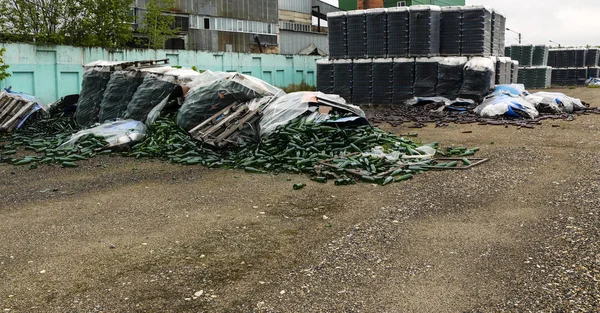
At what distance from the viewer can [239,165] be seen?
9.12 metres

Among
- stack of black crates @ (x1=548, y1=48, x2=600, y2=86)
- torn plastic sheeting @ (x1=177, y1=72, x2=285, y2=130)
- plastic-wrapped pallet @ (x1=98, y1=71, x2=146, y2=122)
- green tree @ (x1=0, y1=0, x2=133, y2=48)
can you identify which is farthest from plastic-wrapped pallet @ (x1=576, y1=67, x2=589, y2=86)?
plastic-wrapped pallet @ (x1=98, y1=71, x2=146, y2=122)

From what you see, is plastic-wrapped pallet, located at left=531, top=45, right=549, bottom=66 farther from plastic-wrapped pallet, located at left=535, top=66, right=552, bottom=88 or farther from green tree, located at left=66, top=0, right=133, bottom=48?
green tree, located at left=66, top=0, right=133, bottom=48

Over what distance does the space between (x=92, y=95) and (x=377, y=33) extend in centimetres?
1016

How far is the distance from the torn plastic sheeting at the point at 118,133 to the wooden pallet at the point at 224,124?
1666 millimetres

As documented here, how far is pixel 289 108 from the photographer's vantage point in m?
10.5

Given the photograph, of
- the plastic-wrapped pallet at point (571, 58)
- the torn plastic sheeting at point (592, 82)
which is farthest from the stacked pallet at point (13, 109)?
the plastic-wrapped pallet at point (571, 58)

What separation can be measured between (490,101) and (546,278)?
12.4 meters

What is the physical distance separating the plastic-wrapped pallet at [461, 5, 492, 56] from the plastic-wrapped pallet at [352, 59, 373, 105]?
3417mm

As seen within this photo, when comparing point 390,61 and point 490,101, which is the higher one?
point 390,61

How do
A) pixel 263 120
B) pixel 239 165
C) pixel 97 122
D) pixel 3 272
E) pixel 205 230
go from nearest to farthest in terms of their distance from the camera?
pixel 3 272
pixel 205 230
pixel 239 165
pixel 263 120
pixel 97 122

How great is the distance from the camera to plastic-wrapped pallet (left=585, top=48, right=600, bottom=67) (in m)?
37.4

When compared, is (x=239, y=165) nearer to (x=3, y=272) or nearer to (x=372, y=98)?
(x=3, y=272)

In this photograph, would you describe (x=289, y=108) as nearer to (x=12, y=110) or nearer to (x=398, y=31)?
(x=12, y=110)

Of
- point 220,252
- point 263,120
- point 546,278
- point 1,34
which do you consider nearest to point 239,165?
point 263,120
